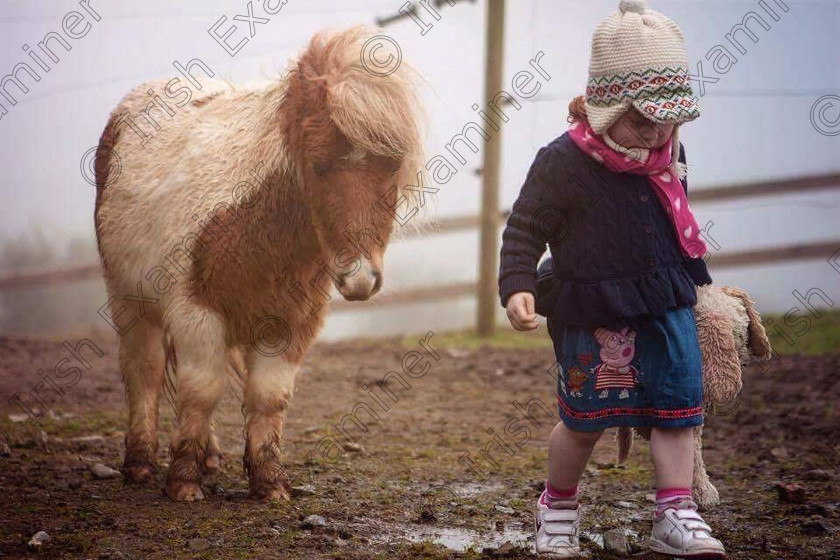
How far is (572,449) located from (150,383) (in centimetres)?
207

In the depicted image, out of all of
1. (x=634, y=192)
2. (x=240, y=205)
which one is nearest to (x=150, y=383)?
(x=240, y=205)

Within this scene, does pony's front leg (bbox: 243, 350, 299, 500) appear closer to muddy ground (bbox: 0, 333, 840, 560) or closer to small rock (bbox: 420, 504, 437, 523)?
muddy ground (bbox: 0, 333, 840, 560)

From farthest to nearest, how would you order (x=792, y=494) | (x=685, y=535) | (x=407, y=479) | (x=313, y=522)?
(x=407, y=479)
(x=792, y=494)
(x=313, y=522)
(x=685, y=535)

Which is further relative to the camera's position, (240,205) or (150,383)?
(150,383)

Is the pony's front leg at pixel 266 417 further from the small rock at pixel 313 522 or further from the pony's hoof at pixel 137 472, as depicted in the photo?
the pony's hoof at pixel 137 472

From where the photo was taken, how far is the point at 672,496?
288cm

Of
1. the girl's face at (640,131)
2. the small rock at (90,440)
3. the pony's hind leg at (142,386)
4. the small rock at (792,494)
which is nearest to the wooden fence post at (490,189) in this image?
the small rock at (90,440)

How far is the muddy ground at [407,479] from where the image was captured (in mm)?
3109

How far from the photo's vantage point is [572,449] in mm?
2984

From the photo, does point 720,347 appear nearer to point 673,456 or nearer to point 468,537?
point 673,456

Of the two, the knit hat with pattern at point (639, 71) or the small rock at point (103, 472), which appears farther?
the small rock at point (103, 472)

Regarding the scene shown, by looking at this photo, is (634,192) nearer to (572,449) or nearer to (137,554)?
(572,449)

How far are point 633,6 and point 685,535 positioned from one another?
1.65m

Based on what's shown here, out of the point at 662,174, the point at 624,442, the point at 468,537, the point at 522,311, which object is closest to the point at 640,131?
the point at 662,174
